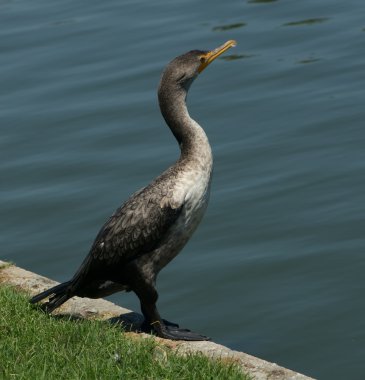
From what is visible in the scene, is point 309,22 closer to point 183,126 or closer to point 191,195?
point 183,126

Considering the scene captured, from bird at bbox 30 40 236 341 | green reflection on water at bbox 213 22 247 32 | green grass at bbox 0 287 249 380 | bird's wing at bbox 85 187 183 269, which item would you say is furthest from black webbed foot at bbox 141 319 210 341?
green reflection on water at bbox 213 22 247 32

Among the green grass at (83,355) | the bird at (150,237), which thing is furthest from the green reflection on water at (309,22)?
the green grass at (83,355)

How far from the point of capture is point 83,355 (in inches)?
248

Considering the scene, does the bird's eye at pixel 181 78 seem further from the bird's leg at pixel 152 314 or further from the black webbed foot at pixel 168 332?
the black webbed foot at pixel 168 332

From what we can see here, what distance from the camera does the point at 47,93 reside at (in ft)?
42.1

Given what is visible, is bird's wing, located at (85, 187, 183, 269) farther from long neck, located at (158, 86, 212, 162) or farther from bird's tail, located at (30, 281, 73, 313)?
long neck, located at (158, 86, 212, 162)

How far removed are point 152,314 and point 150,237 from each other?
450 mm

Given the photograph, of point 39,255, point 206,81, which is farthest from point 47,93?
point 39,255

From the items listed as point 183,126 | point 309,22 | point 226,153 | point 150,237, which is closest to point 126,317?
point 150,237

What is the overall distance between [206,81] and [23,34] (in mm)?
3138

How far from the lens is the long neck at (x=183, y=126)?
23.5 feet

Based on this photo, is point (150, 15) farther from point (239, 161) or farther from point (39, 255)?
point (39, 255)

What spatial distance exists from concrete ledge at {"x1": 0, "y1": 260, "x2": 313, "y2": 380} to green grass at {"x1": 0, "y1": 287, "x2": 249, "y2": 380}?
168 millimetres

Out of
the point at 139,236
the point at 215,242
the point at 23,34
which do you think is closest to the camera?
the point at 139,236
